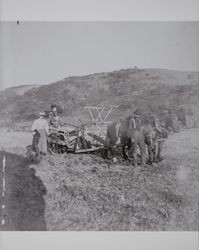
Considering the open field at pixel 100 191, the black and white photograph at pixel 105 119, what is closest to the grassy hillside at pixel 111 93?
the black and white photograph at pixel 105 119

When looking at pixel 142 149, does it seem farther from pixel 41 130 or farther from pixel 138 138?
pixel 41 130

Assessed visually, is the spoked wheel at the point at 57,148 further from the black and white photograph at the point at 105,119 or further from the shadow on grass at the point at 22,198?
the shadow on grass at the point at 22,198

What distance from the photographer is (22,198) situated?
2.22 metres

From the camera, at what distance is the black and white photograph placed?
224 centimetres

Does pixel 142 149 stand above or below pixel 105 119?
below

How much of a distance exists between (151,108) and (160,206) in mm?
600

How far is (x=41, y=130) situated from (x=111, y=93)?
1.59 ft

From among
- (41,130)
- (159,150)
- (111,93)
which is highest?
(111,93)

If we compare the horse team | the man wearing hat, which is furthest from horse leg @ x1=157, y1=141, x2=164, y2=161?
the man wearing hat

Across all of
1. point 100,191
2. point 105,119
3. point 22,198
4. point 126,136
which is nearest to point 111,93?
point 105,119

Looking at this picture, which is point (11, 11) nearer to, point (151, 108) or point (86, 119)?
point (86, 119)

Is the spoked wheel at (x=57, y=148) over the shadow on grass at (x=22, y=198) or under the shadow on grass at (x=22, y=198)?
over

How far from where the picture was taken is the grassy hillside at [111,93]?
7.41 ft

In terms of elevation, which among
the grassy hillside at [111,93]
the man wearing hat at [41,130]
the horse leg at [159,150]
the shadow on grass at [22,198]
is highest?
the grassy hillside at [111,93]
